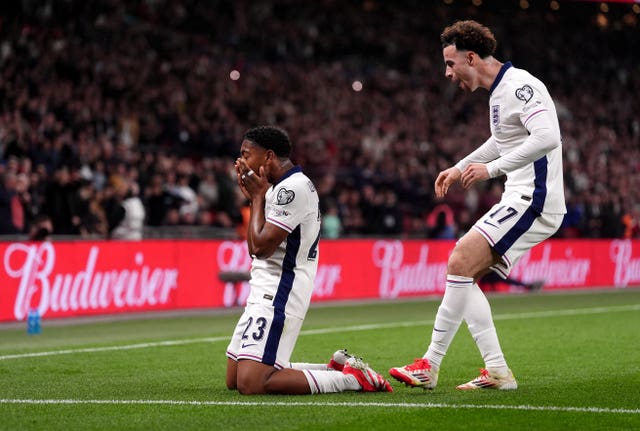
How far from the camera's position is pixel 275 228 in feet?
25.1

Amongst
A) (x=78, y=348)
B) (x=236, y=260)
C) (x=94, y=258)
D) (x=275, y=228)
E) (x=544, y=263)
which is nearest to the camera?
(x=275, y=228)

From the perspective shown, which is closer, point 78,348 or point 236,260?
point 78,348

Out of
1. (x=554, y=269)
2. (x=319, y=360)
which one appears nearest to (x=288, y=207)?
(x=319, y=360)

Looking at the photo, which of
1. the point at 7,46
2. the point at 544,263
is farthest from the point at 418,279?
the point at 7,46

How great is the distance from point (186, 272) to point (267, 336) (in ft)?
34.7

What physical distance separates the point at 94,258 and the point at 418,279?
7.67 m

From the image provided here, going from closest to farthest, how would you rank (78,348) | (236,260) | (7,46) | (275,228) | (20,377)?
(275,228) → (20,377) → (78,348) → (236,260) → (7,46)

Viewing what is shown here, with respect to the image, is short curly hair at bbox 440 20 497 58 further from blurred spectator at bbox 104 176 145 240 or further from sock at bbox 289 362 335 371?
blurred spectator at bbox 104 176 145 240

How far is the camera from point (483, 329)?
801 centimetres

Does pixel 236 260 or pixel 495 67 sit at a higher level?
pixel 495 67

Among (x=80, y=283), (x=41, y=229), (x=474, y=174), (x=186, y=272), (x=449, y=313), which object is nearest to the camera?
(x=474, y=174)

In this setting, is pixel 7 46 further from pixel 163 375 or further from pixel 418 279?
pixel 163 375

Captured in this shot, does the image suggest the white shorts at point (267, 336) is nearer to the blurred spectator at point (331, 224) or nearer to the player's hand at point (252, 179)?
the player's hand at point (252, 179)

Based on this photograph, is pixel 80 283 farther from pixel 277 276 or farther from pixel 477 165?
pixel 477 165
